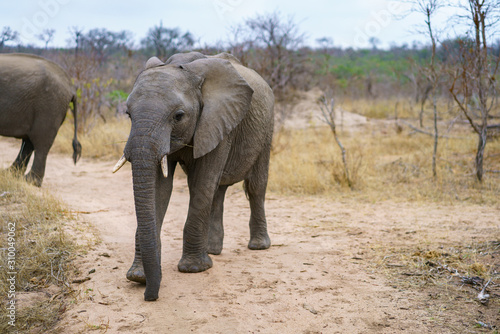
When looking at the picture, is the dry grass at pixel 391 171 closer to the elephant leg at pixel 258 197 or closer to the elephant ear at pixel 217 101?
the elephant leg at pixel 258 197

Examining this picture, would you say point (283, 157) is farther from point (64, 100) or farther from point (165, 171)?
point (165, 171)

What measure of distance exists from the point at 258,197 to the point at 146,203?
1910 millimetres

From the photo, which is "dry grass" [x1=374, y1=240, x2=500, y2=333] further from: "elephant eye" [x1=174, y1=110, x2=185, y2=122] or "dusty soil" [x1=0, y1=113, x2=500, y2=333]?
"elephant eye" [x1=174, y1=110, x2=185, y2=122]

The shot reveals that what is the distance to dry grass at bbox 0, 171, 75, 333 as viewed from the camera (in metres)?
3.40

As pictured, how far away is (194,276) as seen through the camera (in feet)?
12.9

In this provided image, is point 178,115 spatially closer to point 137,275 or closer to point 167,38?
point 137,275

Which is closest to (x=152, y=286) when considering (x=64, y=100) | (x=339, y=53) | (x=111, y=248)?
(x=111, y=248)

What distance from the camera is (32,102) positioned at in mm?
6777

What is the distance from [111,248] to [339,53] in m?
42.8

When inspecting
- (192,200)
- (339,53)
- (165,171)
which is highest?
(339,53)

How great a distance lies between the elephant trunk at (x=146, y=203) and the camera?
124 inches

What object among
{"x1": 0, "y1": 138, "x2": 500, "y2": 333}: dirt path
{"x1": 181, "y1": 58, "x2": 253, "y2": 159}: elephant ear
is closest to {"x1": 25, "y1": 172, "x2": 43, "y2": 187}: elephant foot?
{"x1": 0, "y1": 138, "x2": 500, "y2": 333}: dirt path

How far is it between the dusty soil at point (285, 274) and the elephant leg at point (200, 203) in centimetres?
15

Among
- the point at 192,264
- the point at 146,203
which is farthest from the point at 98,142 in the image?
the point at 146,203
